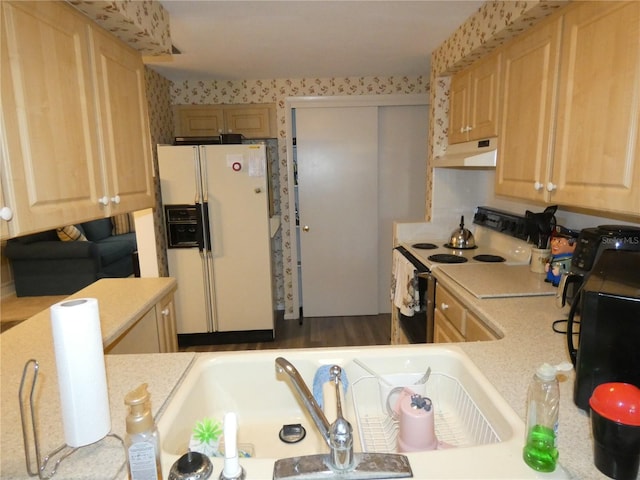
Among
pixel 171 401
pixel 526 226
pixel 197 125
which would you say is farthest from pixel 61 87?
pixel 197 125

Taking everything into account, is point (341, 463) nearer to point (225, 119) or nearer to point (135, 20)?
point (135, 20)

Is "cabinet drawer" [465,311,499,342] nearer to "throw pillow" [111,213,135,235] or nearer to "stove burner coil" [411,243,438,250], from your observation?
"stove burner coil" [411,243,438,250]

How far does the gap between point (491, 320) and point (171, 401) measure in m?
1.17

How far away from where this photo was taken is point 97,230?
500cm

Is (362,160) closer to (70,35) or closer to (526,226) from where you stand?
(526,226)

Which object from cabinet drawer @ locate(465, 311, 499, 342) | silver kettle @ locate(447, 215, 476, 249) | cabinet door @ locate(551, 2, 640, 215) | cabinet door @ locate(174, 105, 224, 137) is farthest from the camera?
cabinet door @ locate(174, 105, 224, 137)

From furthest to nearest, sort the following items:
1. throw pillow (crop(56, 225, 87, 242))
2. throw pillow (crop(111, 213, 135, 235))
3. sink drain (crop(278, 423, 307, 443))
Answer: throw pillow (crop(111, 213, 135, 235)) → throw pillow (crop(56, 225, 87, 242)) → sink drain (crop(278, 423, 307, 443))

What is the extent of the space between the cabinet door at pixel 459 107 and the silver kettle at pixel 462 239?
614 millimetres

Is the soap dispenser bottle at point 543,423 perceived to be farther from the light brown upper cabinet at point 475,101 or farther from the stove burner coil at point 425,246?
the stove burner coil at point 425,246

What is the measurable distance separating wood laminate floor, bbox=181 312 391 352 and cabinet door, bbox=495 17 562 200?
1.97 meters

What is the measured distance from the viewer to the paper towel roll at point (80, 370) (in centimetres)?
77

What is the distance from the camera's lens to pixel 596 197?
1.43m

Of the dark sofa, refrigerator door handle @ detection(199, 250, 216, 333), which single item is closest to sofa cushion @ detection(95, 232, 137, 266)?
the dark sofa

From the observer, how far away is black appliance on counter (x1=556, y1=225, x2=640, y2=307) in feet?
4.94
